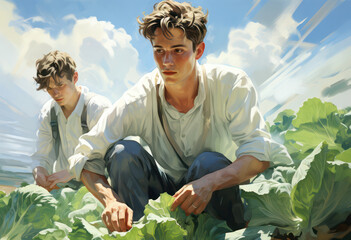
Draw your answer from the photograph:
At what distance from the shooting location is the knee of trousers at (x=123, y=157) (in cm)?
134

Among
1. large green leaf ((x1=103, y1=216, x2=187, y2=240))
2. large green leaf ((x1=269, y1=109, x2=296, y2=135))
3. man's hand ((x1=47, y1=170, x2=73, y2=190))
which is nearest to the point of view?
large green leaf ((x1=103, y1=216, x2=187, y2=240))

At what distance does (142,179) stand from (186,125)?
0.89 feet

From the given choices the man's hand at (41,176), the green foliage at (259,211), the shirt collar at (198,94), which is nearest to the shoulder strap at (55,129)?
the man's hand at (41,176)

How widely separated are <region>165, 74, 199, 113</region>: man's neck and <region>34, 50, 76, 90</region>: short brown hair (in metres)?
1.18

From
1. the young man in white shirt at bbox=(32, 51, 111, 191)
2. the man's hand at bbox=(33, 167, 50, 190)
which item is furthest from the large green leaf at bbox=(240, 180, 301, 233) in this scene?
the man's hand at bbox=(33, 167, 50, 190)

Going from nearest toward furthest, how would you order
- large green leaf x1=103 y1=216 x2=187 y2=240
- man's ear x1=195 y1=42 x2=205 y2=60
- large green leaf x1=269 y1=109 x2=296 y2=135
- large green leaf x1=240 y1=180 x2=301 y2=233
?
large green leaf x1=103 y1=216 x2=187 y2=240 < large green leaf x1=240 y1=180 x2=301 y2=233 < man's ear x1=195 y1=42 x2=205 y2=60 < large green leaf x1=269 y1=109 x2=296 y2=135

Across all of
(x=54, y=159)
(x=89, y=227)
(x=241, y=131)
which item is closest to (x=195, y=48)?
(x=241, y=131)

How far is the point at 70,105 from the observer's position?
8.02ft

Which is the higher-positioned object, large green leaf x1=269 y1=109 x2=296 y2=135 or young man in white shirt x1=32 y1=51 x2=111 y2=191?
young man in white shirt x1=32 y1=51 x2=111 y2=191

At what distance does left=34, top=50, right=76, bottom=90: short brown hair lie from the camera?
7.91 feet

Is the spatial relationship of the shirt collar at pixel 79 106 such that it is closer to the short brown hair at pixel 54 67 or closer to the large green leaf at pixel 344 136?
the short brown hair at pixel 54 67

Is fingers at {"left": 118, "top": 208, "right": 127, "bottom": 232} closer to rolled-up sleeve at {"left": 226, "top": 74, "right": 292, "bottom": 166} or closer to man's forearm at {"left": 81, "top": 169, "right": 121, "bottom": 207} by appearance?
man's forearm at {"left": 81, "top": 169, "right": 121, "bottom": 207}

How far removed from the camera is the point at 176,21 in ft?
4.57

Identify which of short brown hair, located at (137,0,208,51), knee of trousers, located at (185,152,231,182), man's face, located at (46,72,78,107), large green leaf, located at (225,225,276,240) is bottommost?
large green leaf, located at (225,225,276,240)
